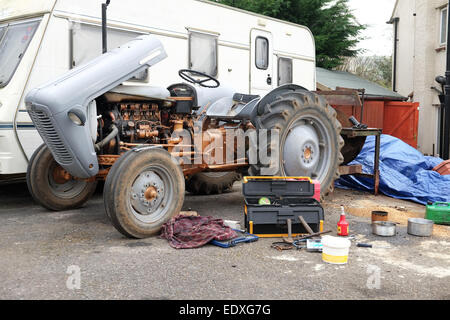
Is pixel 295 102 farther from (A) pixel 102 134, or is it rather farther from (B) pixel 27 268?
(B) pixel 27 268

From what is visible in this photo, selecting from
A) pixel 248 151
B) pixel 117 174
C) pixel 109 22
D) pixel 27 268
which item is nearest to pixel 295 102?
pixel 248 151

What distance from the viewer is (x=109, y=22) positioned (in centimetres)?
724

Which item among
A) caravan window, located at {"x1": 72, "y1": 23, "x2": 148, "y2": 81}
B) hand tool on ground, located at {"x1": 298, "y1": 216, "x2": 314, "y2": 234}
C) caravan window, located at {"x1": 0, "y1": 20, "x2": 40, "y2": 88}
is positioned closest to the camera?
hand tool on ground, located at {"x1": 298, "y1": 216, "x2": 314, "y2": 234}

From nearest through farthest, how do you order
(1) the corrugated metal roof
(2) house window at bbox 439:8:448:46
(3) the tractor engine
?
(3) the tractor engine, (2) house window at bbox 439:8:448:46, (1) the corrugated metal roof

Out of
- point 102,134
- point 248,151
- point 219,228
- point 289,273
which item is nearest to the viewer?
point 289,273

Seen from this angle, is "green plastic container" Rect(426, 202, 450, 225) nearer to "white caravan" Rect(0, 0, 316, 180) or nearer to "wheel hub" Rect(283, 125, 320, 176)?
"wheel hub" Rect(283, 125, 320, 176)

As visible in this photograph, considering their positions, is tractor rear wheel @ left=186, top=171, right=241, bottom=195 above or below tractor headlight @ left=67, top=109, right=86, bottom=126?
below

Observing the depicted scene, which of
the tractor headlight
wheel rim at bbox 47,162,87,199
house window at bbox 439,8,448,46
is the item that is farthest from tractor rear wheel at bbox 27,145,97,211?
house window at bbox 439,8,448,46

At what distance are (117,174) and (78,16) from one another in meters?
3.28

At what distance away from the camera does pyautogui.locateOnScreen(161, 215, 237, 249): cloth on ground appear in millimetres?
4680

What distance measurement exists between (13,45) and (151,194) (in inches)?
140

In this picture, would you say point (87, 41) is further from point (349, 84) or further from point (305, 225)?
point (349, 84)

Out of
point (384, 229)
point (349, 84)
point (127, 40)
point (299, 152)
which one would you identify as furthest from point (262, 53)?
point (349, 84)

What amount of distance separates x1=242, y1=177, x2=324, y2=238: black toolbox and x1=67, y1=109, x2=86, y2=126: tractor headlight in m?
1.95
